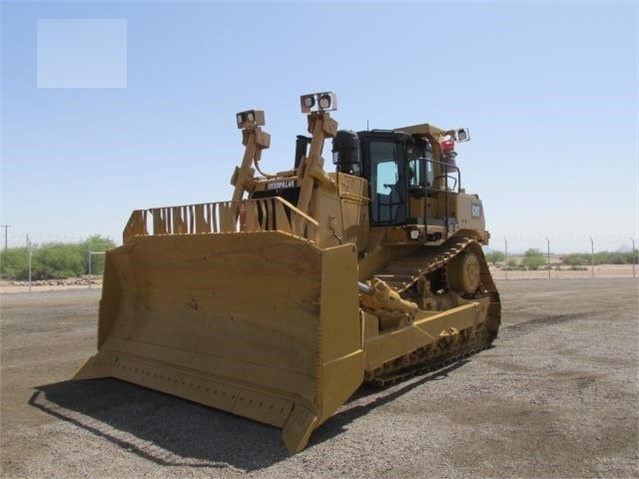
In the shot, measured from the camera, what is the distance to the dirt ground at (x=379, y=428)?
4.29 meters

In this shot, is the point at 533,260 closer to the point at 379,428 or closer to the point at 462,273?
the point at 462,273

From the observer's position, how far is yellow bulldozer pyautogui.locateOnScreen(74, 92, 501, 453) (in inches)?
207

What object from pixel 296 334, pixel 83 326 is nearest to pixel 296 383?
pixel 296 334

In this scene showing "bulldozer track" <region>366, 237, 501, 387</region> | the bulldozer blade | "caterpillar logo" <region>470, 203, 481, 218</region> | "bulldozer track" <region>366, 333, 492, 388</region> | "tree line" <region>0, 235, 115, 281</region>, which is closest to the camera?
the bulldozer blade

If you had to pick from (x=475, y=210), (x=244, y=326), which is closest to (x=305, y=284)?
(x=244, y=326)

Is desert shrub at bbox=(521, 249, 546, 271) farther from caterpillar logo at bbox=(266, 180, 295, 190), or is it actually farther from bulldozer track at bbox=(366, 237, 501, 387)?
caterpillar logo at bbox=(266, 180, 295, 190)

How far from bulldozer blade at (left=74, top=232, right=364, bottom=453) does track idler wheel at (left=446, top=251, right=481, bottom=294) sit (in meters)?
3.68

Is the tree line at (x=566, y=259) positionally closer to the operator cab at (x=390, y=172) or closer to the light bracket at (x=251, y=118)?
the operator cab at (x=390, y=172)

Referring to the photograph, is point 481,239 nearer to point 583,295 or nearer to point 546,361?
point 546,361

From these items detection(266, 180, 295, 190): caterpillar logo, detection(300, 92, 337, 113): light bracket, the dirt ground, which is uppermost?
detection(300, 92, 337, 113): light bracket

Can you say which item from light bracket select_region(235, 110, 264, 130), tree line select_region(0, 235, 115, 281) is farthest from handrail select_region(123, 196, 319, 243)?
tree line select_region(0, 235, 115, 281)

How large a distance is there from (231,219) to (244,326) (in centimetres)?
113

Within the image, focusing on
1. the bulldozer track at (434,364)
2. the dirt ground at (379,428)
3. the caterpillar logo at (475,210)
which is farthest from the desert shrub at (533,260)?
the dirt ground at (379,428)

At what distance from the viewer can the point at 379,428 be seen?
5.16 m
